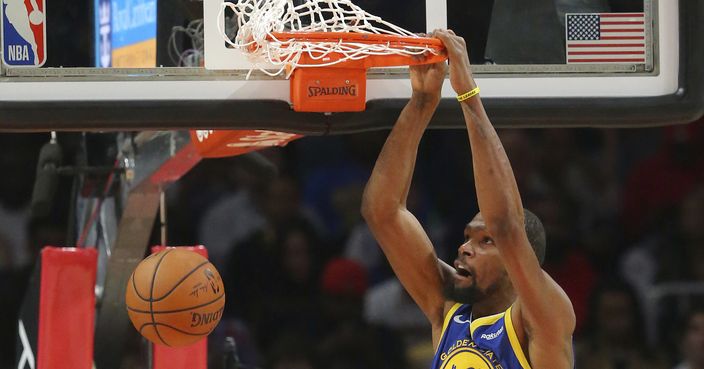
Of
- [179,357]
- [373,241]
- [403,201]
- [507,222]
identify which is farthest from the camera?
[373,241]

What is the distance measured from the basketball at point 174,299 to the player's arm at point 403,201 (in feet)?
1.70

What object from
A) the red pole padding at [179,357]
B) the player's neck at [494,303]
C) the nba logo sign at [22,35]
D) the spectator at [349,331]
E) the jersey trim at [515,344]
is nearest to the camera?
the jersey trim at [515,344]

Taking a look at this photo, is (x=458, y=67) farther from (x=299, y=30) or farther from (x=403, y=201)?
(x=403, y=201)

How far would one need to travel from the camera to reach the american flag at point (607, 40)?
3.49 metres

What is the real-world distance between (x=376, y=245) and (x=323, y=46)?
374 cm

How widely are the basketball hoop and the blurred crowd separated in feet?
10.6

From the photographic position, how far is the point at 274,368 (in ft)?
21.3

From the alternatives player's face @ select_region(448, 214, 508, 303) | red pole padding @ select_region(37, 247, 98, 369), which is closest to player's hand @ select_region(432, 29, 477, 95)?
player's face @ select_region(448, 214, 508, 303)

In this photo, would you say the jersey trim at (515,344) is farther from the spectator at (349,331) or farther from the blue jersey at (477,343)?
the spectator at (349,331)

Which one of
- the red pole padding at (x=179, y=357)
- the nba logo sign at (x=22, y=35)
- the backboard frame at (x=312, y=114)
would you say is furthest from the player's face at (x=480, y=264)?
the nba logo sign at (x=22, y=35)

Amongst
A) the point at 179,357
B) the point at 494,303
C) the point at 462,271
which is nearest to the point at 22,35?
the point at 179,357

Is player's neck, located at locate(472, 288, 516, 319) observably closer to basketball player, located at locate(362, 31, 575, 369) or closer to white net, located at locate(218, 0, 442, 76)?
basketball player, located at locate(362, 31, 575, 369)

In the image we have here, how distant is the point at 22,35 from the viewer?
3.33 metres

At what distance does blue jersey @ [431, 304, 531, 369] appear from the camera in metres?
3.22
